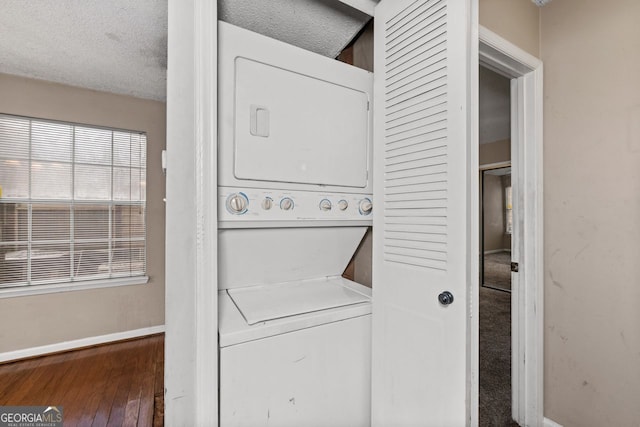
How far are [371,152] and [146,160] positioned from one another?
2736 mm

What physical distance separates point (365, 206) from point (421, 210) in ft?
1.14

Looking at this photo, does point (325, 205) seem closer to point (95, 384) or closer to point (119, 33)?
point (119, 33)

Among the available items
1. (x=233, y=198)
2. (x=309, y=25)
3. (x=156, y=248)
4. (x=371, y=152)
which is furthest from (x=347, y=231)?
(x=156, y=248)

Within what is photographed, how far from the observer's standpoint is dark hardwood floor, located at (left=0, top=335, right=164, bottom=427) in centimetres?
183

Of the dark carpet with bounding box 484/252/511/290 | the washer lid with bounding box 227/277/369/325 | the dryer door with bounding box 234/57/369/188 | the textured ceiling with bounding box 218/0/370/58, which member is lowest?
the dark carpet with bounding box 484/252/511/290

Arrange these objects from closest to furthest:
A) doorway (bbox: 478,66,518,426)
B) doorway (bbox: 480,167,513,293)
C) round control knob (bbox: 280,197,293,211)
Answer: round control knob (bbox: 280,197,293,211), doorway (bbox: 478,66,518,426), doorway (bbox: 480,167,513,293)

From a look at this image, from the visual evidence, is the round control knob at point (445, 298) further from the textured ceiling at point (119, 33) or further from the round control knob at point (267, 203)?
the textured ceiling at point (119, 33)

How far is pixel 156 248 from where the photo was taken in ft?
10.0

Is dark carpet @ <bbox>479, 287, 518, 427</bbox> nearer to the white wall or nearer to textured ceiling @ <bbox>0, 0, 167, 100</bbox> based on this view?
the white wall

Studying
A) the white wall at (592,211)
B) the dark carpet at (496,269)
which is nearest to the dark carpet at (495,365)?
the white wall at (592,211)

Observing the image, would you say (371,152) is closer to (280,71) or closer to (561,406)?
(280,71)
